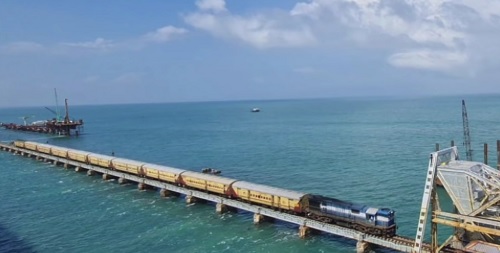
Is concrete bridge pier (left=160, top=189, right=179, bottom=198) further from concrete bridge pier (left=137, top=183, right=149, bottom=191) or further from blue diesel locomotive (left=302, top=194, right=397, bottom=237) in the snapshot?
blue diesel locomotive (left=302, top=194, right=397, bottom=237)

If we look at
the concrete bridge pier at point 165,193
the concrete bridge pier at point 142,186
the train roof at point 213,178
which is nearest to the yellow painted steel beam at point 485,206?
the train roof at point 213,178

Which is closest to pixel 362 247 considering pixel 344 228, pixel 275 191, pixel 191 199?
pixel 344 228

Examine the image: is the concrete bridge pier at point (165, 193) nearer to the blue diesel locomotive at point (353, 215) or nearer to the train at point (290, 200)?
the train at point (290, 200)

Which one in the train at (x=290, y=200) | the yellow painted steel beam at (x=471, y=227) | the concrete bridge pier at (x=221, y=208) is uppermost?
the yellow painted steel beam at (x=471, y=227)

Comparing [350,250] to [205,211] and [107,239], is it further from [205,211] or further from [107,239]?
[107,239]

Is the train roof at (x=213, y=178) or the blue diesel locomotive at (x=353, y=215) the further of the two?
the train roof at (x=213, y=178)

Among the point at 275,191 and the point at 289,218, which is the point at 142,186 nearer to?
the point at 275,191

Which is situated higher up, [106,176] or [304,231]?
[106,176]

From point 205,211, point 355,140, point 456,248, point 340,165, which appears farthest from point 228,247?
point 355,140
